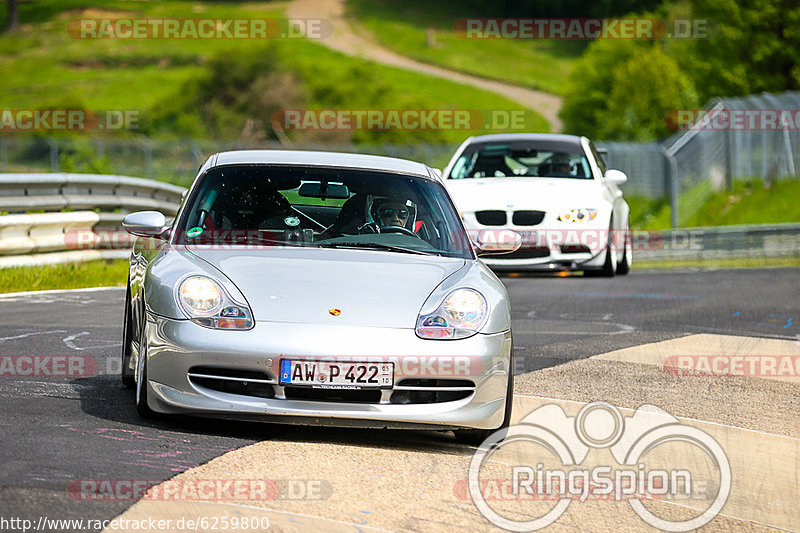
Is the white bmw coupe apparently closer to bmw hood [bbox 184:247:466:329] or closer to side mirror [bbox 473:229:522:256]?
side mirror [bbox 473:229:522:256]

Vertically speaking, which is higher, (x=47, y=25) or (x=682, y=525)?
(x=47, y=25)

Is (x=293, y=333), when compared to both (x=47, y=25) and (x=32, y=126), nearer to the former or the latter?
(x=32, y=126)

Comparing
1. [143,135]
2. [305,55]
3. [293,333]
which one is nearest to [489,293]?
[293,333]

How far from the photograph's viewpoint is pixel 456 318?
627cm

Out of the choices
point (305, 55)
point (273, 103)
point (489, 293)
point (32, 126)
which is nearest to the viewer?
point (489, 293)

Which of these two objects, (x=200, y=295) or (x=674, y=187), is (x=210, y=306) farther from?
(x=674, y=187)

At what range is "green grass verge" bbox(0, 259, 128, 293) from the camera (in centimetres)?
1355

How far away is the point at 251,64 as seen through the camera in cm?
9712

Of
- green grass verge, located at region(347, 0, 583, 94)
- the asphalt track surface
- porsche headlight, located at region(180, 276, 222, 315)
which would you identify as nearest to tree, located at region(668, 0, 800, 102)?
the asphalt track surface

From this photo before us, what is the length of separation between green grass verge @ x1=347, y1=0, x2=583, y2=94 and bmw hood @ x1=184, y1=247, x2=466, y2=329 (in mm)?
103601

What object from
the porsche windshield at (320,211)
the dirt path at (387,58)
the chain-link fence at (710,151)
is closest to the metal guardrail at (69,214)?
the porsche windshield at (320,211)

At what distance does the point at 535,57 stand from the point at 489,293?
124 m

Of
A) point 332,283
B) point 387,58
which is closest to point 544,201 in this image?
point 332,283

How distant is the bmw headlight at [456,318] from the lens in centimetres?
616
